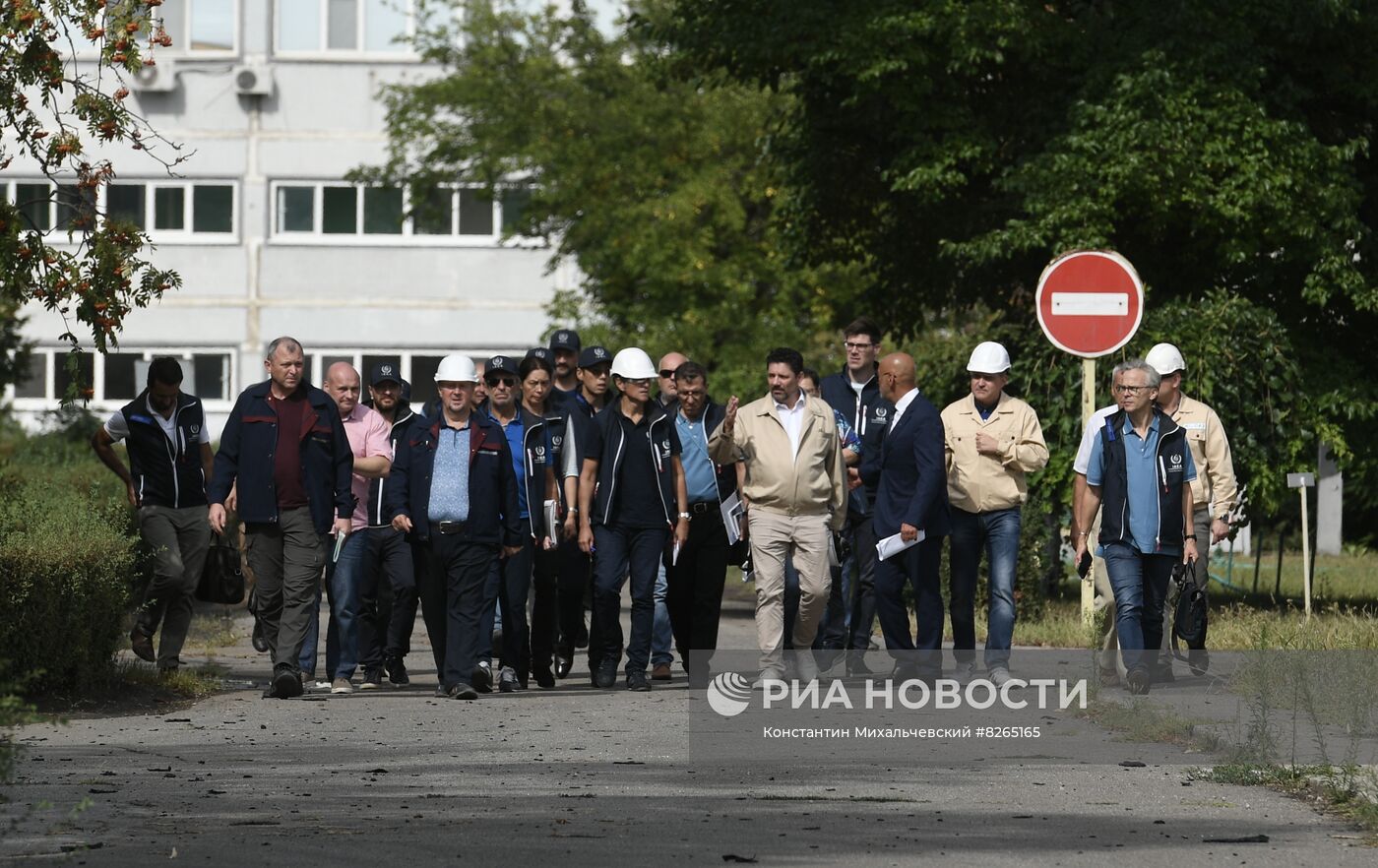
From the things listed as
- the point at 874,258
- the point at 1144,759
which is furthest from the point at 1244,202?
the point at 1144,759

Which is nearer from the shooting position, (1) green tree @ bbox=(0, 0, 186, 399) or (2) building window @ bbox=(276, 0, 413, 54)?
(1) green tree @ bbox=(0, 0, 186, 399)

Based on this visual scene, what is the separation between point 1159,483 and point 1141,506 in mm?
154

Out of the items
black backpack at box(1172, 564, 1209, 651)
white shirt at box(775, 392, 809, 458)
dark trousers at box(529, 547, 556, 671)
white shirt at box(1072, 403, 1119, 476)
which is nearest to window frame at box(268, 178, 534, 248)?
dark trousers at box(529, 547, 556, 671)

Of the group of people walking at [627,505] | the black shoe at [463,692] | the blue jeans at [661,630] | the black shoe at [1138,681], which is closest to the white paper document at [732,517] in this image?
the group of people walking at [627,505]

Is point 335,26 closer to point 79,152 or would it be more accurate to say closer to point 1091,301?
point 1091,301

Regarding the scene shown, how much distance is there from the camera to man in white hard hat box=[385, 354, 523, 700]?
1316cm

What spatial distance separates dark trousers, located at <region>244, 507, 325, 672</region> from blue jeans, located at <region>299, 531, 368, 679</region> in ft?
0.96

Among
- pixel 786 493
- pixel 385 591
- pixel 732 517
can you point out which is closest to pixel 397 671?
pixel 385 591

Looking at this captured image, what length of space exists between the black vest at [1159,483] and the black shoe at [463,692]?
3.52 metres

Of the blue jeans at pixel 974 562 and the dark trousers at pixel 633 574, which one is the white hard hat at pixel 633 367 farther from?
the blue jeans at pixel 974 562

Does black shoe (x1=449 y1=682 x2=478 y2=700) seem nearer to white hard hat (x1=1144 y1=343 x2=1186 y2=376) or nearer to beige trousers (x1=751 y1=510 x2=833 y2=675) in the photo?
beige trousers (x1=751 y1=510 x2=833 y2=675)

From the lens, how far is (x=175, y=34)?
4766 centimetres

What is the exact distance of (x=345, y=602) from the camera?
1370 centimetres

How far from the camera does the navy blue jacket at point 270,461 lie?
Result: 43.2ft
